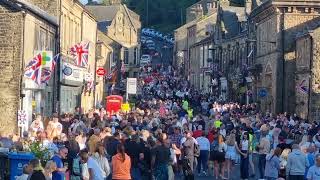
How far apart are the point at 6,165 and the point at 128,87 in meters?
37.3

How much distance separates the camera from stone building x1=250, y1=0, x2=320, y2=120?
171ft

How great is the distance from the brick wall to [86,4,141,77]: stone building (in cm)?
7024

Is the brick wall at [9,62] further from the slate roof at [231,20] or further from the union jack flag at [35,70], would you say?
the slate roof at [231,20]

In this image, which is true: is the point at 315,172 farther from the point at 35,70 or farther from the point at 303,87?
the point at 303,87

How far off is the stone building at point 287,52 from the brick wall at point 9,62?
67.4 ft

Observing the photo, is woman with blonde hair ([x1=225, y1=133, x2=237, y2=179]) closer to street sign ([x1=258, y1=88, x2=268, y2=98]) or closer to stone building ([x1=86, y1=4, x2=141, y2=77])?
street sign ([x1=258, y1=88, x2=268, y2=98])

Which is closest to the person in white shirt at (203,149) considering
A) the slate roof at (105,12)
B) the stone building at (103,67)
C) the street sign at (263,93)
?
the street sign at (263,93)

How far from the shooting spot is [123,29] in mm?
110188

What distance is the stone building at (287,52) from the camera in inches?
2050

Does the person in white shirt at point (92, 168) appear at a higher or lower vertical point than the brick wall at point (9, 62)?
lower

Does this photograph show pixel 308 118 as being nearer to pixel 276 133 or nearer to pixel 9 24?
pixel 276 133

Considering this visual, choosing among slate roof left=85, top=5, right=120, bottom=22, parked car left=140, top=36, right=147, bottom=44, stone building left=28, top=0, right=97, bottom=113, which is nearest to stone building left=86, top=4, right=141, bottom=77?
slate roof left=85, top=5, right=120, bottom=22

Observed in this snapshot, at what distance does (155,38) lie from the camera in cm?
16900

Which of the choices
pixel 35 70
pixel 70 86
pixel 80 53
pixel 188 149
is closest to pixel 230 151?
pixel 188 149
